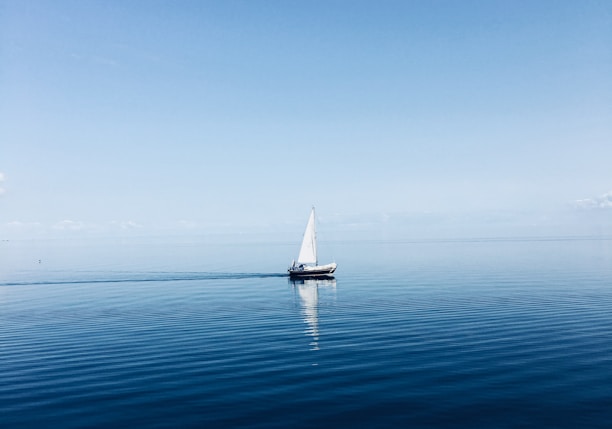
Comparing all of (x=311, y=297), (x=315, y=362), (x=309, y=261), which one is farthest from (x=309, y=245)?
(x=315, y=362)

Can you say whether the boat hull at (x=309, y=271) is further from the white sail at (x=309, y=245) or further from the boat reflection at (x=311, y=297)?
the white sail at (x=309, y=245)

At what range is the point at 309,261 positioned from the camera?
139 metres

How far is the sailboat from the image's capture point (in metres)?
134

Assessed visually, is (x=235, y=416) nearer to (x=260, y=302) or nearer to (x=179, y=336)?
(x=179, y=336)

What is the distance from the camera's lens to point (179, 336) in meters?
56.1

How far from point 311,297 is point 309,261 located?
43988 millimetres

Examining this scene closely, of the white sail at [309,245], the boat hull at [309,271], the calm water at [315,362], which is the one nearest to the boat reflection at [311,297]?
the calm water at [315,362]

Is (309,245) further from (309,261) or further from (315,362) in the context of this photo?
(315,362)

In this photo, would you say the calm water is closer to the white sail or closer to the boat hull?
the boat hull

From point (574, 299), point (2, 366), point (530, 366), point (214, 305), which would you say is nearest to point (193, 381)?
point (2, 366)

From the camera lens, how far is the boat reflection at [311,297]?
193ft

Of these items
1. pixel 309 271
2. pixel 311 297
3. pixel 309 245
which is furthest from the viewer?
pixel 309 245

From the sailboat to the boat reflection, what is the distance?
1.82 m

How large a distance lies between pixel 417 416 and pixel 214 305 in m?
59.1
